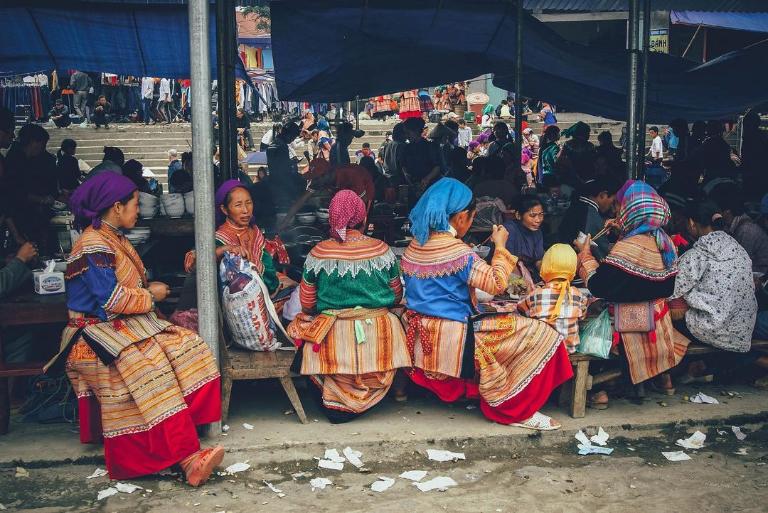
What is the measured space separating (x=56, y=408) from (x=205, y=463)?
1.45 metres

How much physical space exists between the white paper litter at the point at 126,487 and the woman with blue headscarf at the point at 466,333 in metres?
1.83

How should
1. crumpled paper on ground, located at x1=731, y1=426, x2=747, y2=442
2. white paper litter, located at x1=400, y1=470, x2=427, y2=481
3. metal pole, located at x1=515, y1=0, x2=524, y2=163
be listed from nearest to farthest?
white paper litter, located at x1=400, y1=470, x2=427, y2=481
crumpled paper on ground, located at x1=731, y1=426, x2=747, y2=442
metal pole, located at x1=515, y1=0, x2=524, y2=163

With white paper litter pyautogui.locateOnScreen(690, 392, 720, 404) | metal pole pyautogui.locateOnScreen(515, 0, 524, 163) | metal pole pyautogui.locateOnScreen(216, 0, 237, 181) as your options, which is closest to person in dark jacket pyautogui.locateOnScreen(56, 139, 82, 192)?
metal pole pyautogui.locateOnScreen(216, 0, 237, 181)

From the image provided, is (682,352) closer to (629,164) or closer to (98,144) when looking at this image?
(629,164)

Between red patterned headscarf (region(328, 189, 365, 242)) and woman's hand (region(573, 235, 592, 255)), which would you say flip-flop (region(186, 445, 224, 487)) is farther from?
woman's hand (region(573, 235, 592, 255))

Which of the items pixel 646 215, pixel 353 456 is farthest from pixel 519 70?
pixel 353 456

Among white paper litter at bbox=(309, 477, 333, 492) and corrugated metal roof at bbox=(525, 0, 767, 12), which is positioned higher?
corrugated metal roof at bbox=(525, 0, 767, 12)

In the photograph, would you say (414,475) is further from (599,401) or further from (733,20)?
(733,20)

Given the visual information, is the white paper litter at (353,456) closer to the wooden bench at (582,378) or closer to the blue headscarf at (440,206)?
the blue headscarf at (440,206)

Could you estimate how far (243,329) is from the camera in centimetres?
540

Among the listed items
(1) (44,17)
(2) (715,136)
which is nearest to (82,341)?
(1) (44,17)

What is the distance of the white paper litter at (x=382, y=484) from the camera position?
15.4ft

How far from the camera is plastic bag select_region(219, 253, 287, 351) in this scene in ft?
17.5

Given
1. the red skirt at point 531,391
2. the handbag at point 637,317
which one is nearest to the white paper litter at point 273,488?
the red skirt at point 531,391
